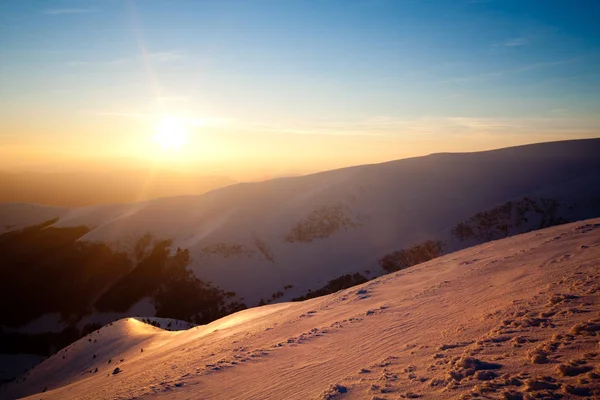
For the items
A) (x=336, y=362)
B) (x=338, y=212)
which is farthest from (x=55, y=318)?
(x=336, y=362)

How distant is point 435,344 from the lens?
18.5 ft

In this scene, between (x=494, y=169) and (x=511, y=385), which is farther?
(x=494, y=169)

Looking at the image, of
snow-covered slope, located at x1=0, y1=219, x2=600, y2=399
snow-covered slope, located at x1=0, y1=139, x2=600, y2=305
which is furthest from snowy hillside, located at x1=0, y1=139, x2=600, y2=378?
snow-covered slope, located at x1=0, y1=219, x2=600, y2=399

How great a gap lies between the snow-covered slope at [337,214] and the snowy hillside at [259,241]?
0.16 meters

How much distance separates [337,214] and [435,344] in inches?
1394

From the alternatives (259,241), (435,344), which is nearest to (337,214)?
(259,241)

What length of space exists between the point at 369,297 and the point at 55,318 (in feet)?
118

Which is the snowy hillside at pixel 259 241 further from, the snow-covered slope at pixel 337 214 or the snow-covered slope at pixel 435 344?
the snow-covered slope at pixel 435 344

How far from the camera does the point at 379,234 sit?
38.0 meters

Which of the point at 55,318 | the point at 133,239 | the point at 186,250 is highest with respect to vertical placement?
the point at 133,239

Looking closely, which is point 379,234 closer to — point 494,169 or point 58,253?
point 494,169

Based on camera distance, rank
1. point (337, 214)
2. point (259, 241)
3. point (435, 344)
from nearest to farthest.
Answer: point (435, 344), point (259, 241), point (337, 214)

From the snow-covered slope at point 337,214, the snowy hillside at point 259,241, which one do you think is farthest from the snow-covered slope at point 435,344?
the snow-covered slope at point 337,214

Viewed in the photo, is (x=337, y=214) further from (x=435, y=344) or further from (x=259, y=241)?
(x=435, y=344)
